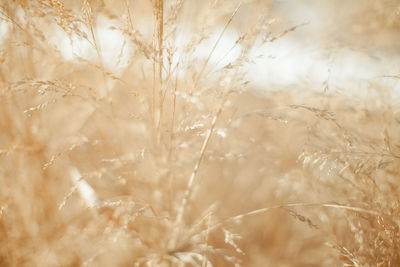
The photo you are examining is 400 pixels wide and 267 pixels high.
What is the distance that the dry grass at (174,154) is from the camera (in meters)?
0.94

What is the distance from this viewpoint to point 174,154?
1.12 metres

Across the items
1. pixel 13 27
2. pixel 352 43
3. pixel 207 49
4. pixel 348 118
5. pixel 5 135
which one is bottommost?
pixel 348 118

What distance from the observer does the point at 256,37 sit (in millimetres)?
1080

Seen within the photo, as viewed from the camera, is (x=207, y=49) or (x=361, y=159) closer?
(x=361, y=159)

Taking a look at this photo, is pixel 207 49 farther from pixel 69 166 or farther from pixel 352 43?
pixel 69 166

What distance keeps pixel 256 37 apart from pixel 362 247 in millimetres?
1017

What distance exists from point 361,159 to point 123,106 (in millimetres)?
1708

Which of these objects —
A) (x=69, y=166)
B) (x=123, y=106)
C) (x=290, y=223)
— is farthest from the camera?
(x=123, y=106)

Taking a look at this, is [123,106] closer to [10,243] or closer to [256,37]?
[10,243]

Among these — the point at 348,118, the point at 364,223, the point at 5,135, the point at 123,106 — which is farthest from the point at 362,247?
the point at 5,135

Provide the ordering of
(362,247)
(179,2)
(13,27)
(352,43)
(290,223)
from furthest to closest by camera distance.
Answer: (290,223)
(352,43)
(13,27)
(362,247)
(179,2)

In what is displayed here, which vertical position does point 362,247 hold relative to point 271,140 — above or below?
below

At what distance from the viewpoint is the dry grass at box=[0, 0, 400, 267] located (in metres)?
0.94

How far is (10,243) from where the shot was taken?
48.9 inches
